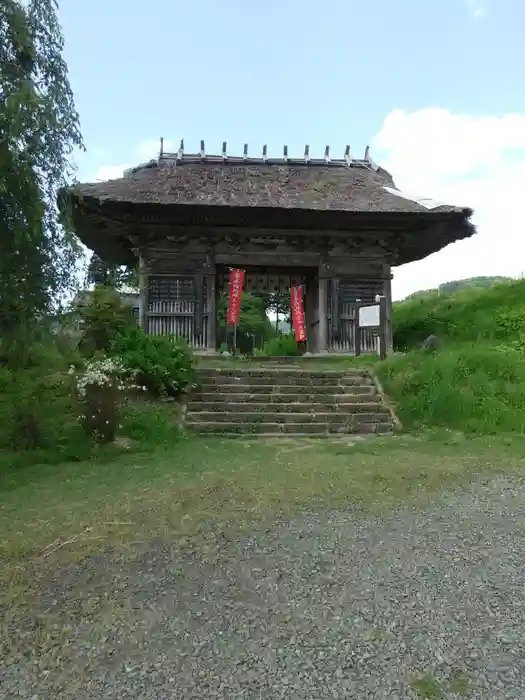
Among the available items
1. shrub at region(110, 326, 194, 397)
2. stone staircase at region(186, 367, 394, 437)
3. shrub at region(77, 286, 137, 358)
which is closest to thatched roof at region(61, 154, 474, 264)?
shrub at region(77, 286, 137, 358)

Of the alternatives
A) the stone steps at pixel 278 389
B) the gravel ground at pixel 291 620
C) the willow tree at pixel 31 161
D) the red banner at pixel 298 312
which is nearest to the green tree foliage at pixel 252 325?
the red banner at pixel 298 312

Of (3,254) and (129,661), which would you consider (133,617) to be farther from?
(3,254)

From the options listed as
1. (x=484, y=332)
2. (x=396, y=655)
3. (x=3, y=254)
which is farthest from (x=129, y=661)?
(x=484, y=332)

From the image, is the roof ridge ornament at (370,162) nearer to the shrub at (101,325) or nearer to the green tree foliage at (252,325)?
the shrub at (101,325)

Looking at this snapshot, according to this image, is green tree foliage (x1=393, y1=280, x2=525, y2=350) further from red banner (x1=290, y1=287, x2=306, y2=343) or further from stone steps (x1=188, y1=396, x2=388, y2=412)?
stone steps (x1=188, y1=396, x2=388, y2=412)

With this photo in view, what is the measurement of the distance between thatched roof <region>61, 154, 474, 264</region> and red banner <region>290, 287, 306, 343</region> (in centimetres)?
219

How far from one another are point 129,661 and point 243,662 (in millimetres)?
514

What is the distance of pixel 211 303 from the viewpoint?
13.2 m

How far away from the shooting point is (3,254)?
448 cm

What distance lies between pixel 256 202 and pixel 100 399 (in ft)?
23.2

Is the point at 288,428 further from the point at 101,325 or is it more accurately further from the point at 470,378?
the point at 101,325

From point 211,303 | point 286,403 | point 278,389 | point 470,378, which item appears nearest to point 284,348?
point 211,303

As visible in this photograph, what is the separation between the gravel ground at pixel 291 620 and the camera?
2.36 meters

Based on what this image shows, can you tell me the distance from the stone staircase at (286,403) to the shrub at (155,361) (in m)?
0.42
